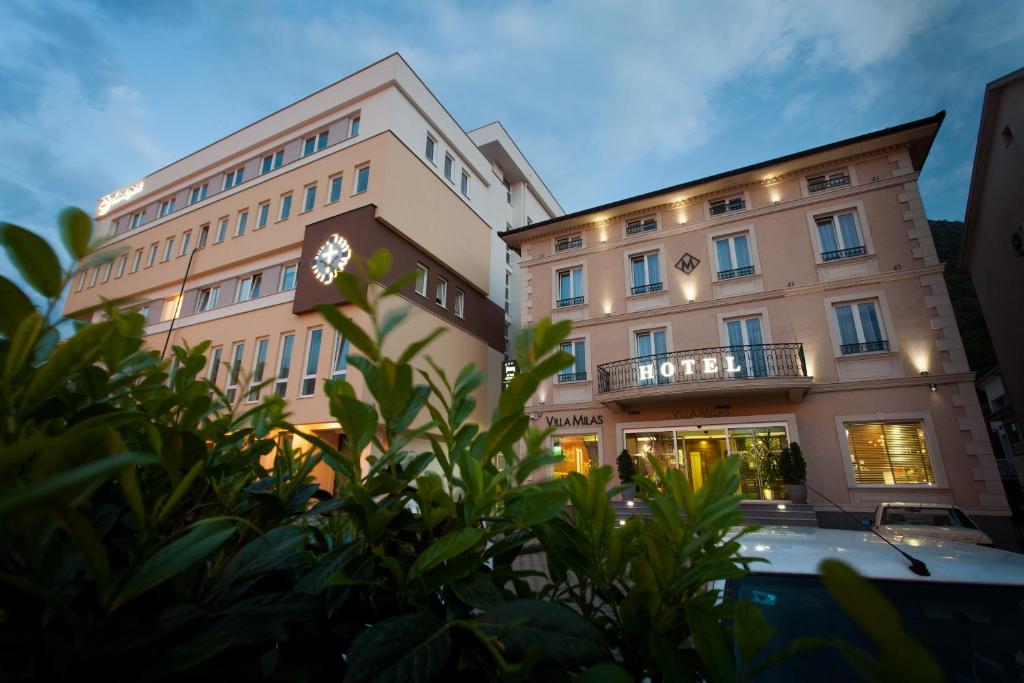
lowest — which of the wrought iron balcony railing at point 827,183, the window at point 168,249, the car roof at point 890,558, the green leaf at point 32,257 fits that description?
the car roof at point 890,558

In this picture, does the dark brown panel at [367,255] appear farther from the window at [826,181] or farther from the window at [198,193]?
the window at [826,181]

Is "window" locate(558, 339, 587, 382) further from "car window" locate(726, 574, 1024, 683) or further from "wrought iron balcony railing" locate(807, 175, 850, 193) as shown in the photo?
"car window" locate(726, 574, 1024, 683)

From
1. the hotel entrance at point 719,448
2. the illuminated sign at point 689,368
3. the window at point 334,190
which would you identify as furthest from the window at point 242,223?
the hotel entrance at point 719,448

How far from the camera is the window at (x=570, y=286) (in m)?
17.9

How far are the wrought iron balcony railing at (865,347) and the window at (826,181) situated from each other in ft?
16.8

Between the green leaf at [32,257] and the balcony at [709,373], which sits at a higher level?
the balcony at [709,373]

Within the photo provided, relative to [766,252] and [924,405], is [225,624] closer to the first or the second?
[924,405]

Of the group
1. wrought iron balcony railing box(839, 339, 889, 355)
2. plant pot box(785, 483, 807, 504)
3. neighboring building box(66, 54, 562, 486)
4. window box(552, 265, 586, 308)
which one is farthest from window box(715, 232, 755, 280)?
neighboring building box(66, 54, 562, 486)

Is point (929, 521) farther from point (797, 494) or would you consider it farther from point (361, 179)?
point (361, 179)

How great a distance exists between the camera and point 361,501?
0.69 m

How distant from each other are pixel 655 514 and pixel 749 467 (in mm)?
14492

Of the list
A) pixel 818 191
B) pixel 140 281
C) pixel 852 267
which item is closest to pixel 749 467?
pixel 852 267

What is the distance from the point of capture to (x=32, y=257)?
1.92ft

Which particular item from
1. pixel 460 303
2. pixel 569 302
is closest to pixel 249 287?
pixel 460 303
